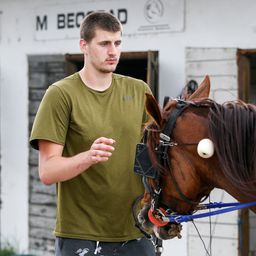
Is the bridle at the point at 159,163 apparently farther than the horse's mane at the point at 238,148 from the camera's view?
Yes

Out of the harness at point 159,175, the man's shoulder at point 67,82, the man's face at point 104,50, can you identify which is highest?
the man's face at point 104,50

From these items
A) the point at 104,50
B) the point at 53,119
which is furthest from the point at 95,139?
the point at 104,50

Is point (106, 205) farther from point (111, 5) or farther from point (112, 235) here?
point (111, 5)

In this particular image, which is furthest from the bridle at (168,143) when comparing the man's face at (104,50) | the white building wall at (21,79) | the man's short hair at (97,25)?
Answer: the white building wall at (21,79)

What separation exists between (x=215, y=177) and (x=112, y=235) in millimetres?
872

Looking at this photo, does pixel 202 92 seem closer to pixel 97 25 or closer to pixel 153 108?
pixel 153 108

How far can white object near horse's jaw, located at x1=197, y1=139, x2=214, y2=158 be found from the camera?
2.85 meters

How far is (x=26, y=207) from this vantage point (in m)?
7.23

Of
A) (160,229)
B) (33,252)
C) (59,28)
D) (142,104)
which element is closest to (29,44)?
(59,28)

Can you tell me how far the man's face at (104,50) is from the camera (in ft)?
11.6

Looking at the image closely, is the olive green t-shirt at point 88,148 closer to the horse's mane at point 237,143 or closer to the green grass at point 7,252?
the horse's mane at point 237,143

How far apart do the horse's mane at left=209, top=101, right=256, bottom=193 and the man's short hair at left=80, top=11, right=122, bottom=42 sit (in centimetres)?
97

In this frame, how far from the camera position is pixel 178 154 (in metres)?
2.99

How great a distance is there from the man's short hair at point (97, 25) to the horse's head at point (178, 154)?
2.18 feet
